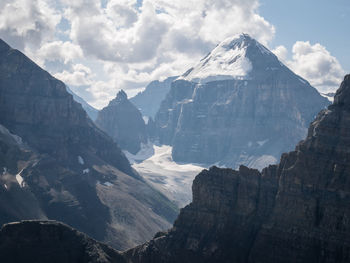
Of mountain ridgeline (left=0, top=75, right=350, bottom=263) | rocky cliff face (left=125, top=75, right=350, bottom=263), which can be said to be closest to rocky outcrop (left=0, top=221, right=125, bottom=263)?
mountain ridgeline (left=0, top=75, right=350, bottom=263)

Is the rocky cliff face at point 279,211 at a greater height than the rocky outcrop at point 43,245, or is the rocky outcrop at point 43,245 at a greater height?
the rocky cliff face at point 279,211

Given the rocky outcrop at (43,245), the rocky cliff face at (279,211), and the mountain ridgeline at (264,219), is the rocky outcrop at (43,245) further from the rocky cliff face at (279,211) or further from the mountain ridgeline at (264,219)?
the rocky cliff face at (279,211)

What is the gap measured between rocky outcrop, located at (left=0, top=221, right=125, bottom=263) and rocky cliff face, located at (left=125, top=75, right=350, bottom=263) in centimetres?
1659

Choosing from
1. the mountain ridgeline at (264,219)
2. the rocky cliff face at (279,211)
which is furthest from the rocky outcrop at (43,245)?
the rocky cliff face at (279,211)

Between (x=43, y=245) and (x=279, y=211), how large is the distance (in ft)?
151

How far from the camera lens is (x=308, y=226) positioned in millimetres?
123562

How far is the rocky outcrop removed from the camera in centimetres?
12200

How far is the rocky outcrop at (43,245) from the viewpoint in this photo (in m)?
122

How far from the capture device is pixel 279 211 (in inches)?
5084

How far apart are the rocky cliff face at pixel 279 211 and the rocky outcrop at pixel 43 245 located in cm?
1659

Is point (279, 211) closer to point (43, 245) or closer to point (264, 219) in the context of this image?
point (264, 219)

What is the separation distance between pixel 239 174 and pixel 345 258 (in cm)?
3213

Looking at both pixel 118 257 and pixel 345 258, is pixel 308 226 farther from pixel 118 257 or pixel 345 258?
pixel 118 257

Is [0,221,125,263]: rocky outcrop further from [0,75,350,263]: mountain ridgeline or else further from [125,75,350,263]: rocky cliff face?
[125,75,350,263]: rocky cliff face
